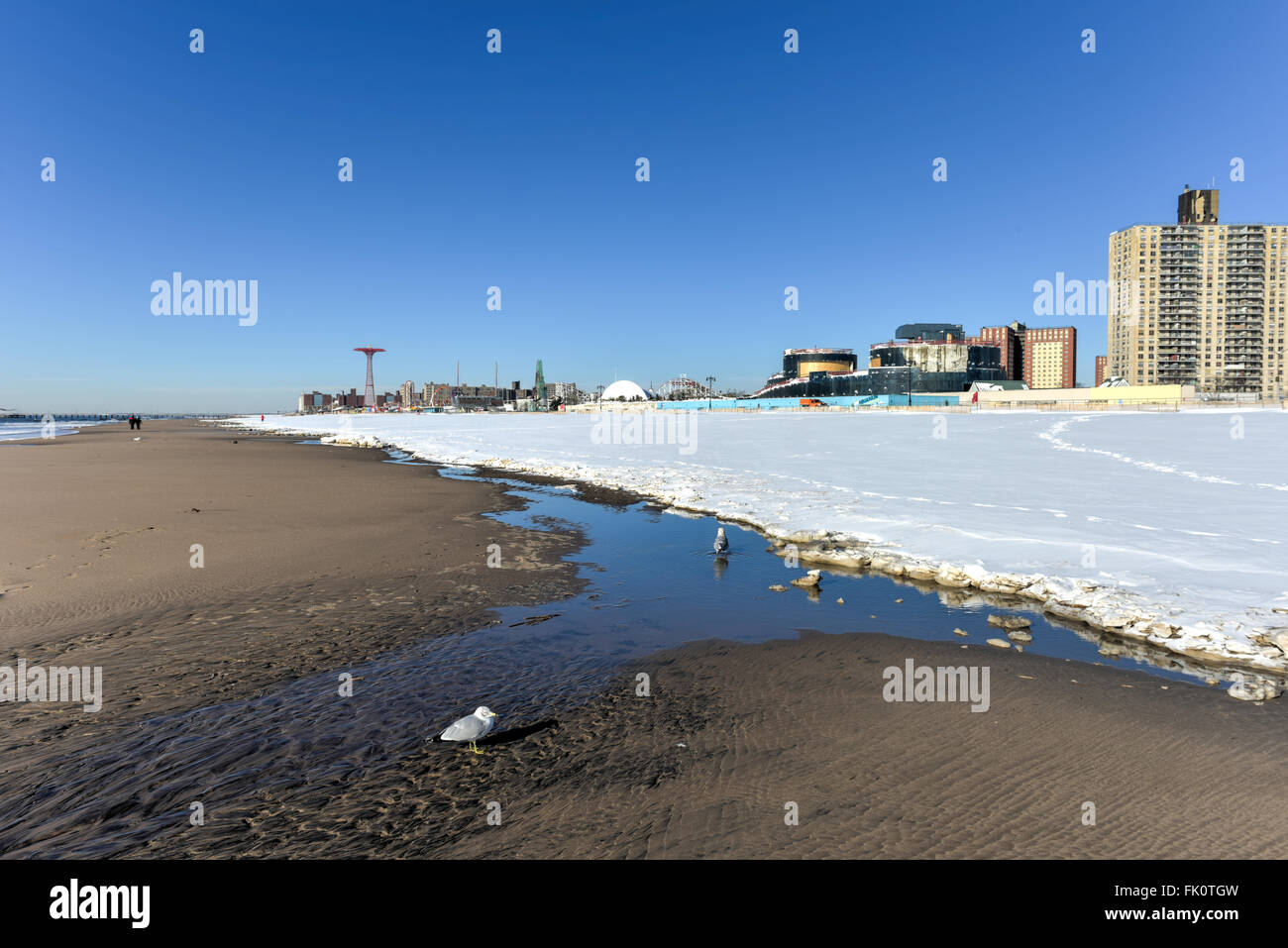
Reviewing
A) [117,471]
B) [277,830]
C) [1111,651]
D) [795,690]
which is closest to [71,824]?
[277,830]

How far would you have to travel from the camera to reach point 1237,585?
28.5ft

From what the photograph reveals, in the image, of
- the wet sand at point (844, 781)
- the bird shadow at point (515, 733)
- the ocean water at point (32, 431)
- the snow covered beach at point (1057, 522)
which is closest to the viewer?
the wet sand at point (844, 781)

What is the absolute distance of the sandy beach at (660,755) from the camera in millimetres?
3822

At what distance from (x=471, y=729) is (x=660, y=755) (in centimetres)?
149

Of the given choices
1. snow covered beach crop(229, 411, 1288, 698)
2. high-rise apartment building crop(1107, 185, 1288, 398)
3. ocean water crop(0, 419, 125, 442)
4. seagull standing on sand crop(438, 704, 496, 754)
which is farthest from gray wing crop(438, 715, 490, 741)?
high-rise apartment building crop(1107, 185, 1288, 398)

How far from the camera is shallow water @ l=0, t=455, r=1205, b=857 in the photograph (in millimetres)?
4133

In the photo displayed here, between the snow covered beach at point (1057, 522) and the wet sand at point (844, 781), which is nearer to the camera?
the wet sand at point (844, 781)

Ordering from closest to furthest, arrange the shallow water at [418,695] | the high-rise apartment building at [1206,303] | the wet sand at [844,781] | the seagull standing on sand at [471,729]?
1. the wet sand at [844,781]
2. the shallow water at [418,695]
3. the seagull standing on sand at [471,729]
4. the high-rise apartment building at [1206,303]

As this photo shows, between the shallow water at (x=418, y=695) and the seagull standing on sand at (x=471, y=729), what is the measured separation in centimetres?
27

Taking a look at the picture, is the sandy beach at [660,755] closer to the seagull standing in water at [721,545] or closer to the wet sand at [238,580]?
the wet sand at [238,580]

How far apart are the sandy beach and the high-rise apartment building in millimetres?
214558

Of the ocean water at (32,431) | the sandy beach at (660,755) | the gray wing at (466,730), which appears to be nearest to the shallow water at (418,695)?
the sandy beach at (660,755)
